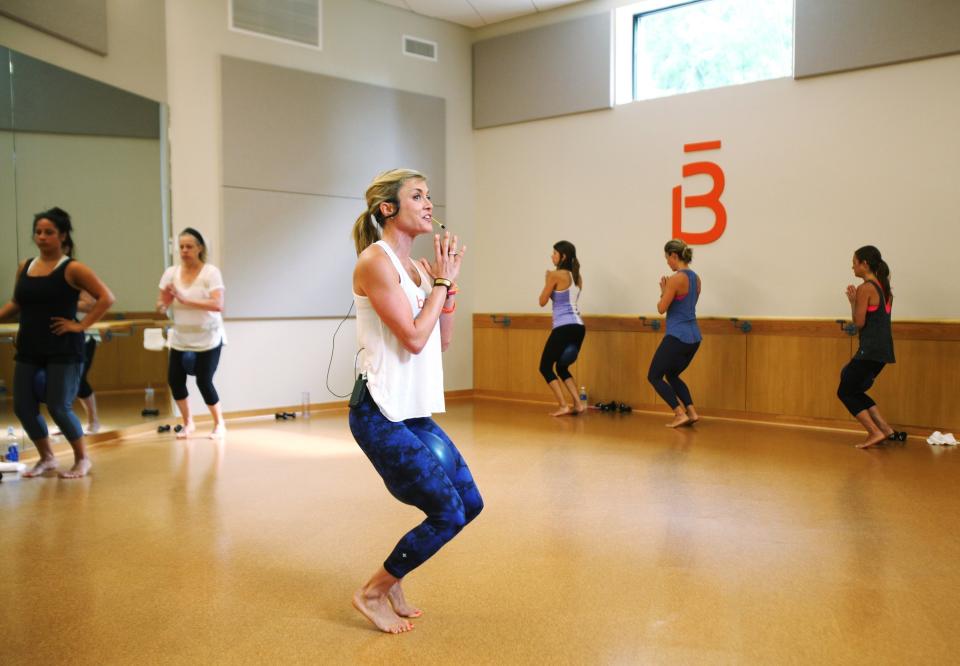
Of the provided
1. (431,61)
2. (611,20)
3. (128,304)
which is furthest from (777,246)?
(128,304)

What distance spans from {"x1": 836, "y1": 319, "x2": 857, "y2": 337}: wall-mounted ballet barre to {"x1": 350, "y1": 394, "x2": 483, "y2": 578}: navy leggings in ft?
16.9

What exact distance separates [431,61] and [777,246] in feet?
13.5

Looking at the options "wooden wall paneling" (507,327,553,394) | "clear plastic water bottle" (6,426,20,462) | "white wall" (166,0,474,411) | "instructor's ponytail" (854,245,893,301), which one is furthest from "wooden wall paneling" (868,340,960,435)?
"clear plastic water bottle" (6,426,20,462)

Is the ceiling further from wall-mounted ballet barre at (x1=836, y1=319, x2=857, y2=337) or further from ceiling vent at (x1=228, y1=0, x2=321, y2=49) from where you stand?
wall-mounted ballet barre at (x1=836, y1=319, x2=857, y2=337)

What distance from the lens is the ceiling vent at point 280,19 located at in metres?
7.50

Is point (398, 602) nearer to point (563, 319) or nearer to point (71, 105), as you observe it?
point (71, 105)

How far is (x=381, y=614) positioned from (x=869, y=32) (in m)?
6.22

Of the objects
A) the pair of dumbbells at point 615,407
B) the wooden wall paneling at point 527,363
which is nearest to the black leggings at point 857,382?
the pair of dumbbells at point 615,407

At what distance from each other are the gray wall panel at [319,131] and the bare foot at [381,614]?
215 inches

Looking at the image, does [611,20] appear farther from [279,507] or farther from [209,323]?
[279,507]

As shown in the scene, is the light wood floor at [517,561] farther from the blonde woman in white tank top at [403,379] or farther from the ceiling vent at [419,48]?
the ceiling vent at [419,48]

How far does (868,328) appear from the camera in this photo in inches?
235

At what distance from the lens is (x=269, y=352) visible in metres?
7.81

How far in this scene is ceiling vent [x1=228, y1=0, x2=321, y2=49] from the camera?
Answer: 24.6 ft
